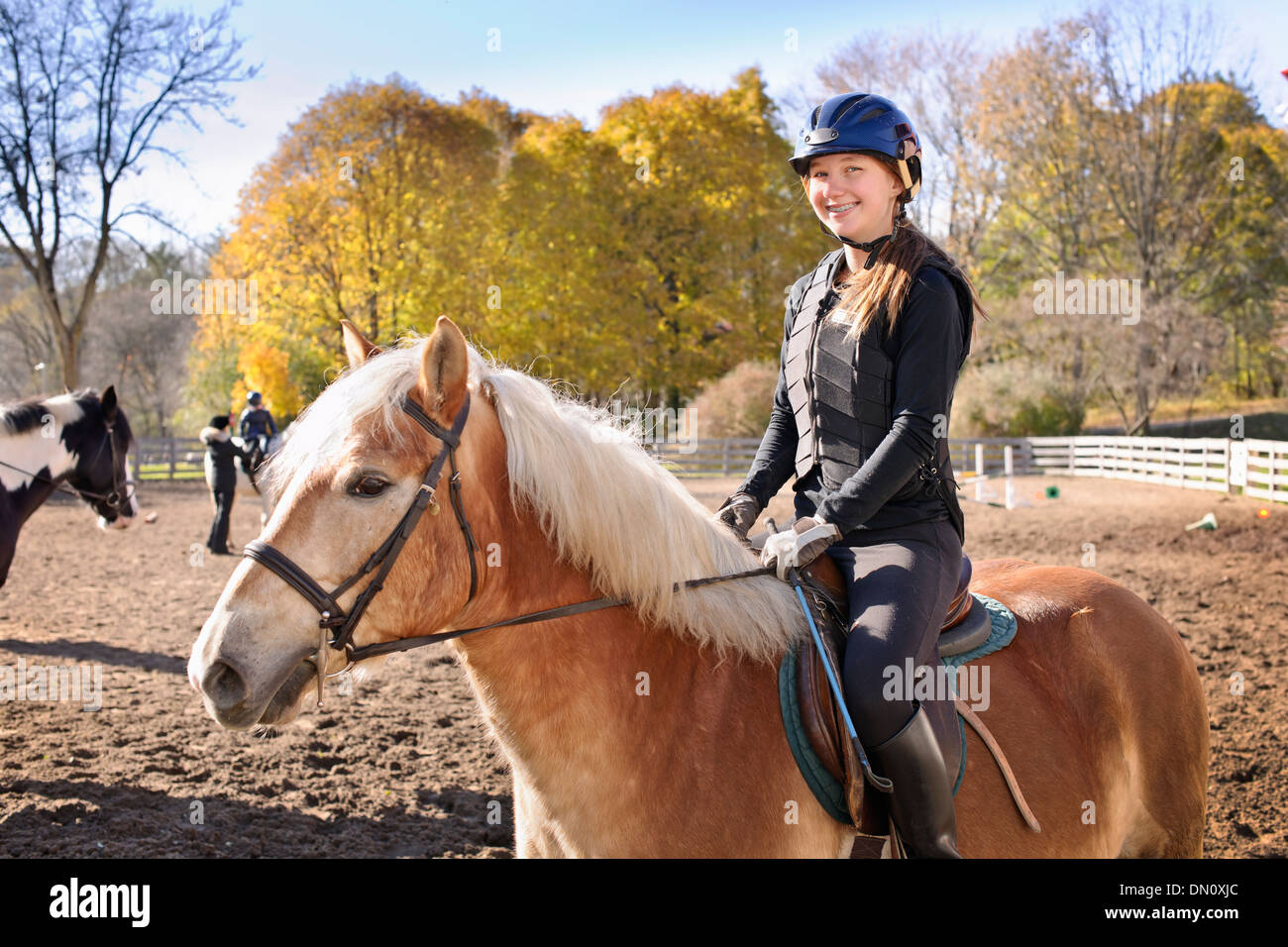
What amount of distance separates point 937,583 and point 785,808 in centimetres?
72

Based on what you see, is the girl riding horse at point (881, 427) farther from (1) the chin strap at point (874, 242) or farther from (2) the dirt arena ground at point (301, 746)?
(2) the dirt arena ground at point (301, 746)

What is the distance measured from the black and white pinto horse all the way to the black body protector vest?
6.72 meters

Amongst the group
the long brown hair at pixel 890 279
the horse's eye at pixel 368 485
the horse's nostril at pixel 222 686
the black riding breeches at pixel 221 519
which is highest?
the long brown hair at pixel 890 279

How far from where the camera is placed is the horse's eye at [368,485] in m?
2.02

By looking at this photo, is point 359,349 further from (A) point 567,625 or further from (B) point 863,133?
(B) point 863,133

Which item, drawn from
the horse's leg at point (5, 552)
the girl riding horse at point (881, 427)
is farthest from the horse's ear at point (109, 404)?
the girl riding horse at point (881, 427)

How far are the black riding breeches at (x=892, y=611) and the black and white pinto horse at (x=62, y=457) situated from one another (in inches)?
271

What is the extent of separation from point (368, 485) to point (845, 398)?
1328 mm

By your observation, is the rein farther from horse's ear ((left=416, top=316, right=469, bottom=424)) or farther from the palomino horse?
horse's ear ((left=416, top=316, right=469, bottom=424))

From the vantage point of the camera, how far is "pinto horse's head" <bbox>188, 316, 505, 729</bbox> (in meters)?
1.89

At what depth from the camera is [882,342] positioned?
96.2 inches

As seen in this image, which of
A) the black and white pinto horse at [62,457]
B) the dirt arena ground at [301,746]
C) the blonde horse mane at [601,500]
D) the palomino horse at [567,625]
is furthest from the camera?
the black and white pinto horse at [62,457]

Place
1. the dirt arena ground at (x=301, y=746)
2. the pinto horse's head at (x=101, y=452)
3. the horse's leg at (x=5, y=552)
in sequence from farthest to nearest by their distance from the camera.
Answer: the pinto horse's head at (x=101, y=452) < the horse's leg at (x=5, y=552) < the dirt arena ground at (x=301, y=746)
